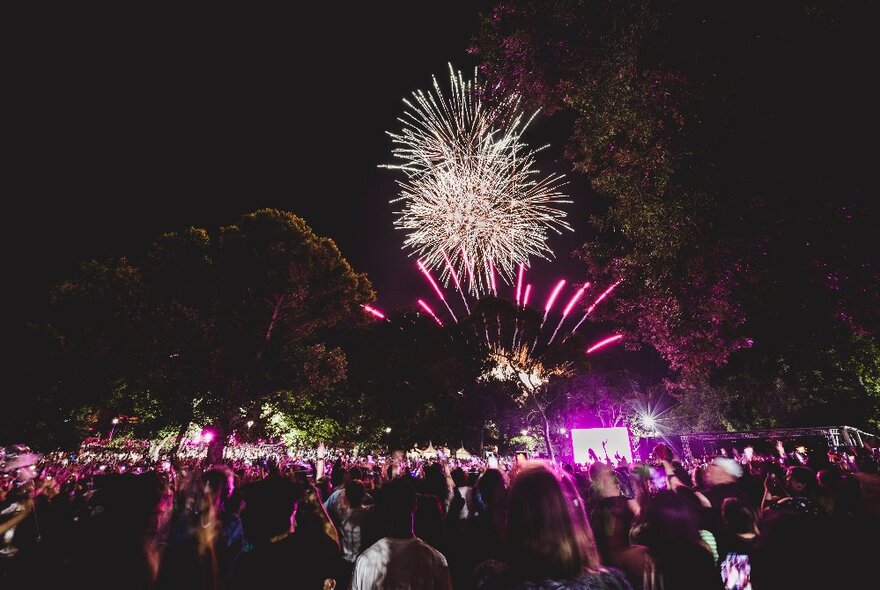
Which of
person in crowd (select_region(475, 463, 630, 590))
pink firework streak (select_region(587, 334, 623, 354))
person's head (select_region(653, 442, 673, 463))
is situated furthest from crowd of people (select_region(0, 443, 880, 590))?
pink firework streak (select_region(587, 334, 623, 354))

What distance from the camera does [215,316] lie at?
20609mm

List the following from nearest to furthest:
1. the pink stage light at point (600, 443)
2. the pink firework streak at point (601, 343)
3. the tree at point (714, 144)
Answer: the tree at point (714, 144) → the pink stage light at point (600, 443) → the pink firework streak at point (601, 343)

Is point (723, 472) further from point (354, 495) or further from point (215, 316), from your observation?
point (215, 316)

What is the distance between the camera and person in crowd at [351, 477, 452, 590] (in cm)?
282

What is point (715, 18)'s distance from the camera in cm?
670

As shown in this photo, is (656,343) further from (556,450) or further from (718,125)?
(556,450)

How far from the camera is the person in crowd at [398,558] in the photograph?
9.25 ft

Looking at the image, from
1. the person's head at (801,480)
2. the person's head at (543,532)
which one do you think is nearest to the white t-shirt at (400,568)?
the person's head at (543,532)

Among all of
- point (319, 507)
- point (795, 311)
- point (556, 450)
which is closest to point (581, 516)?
point (319, 507)

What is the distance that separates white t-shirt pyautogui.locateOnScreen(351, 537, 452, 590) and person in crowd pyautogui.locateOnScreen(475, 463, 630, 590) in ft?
2.94

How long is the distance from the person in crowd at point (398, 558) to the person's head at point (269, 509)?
594 millimetres

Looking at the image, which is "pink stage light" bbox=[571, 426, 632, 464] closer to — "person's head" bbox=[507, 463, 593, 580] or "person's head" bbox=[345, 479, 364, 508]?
"person's head" bbox=[345, 479, 364, 508]

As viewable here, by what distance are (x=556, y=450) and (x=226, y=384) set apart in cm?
3444

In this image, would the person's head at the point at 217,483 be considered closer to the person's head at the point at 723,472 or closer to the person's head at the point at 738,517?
the person's head at the point at 738,517
